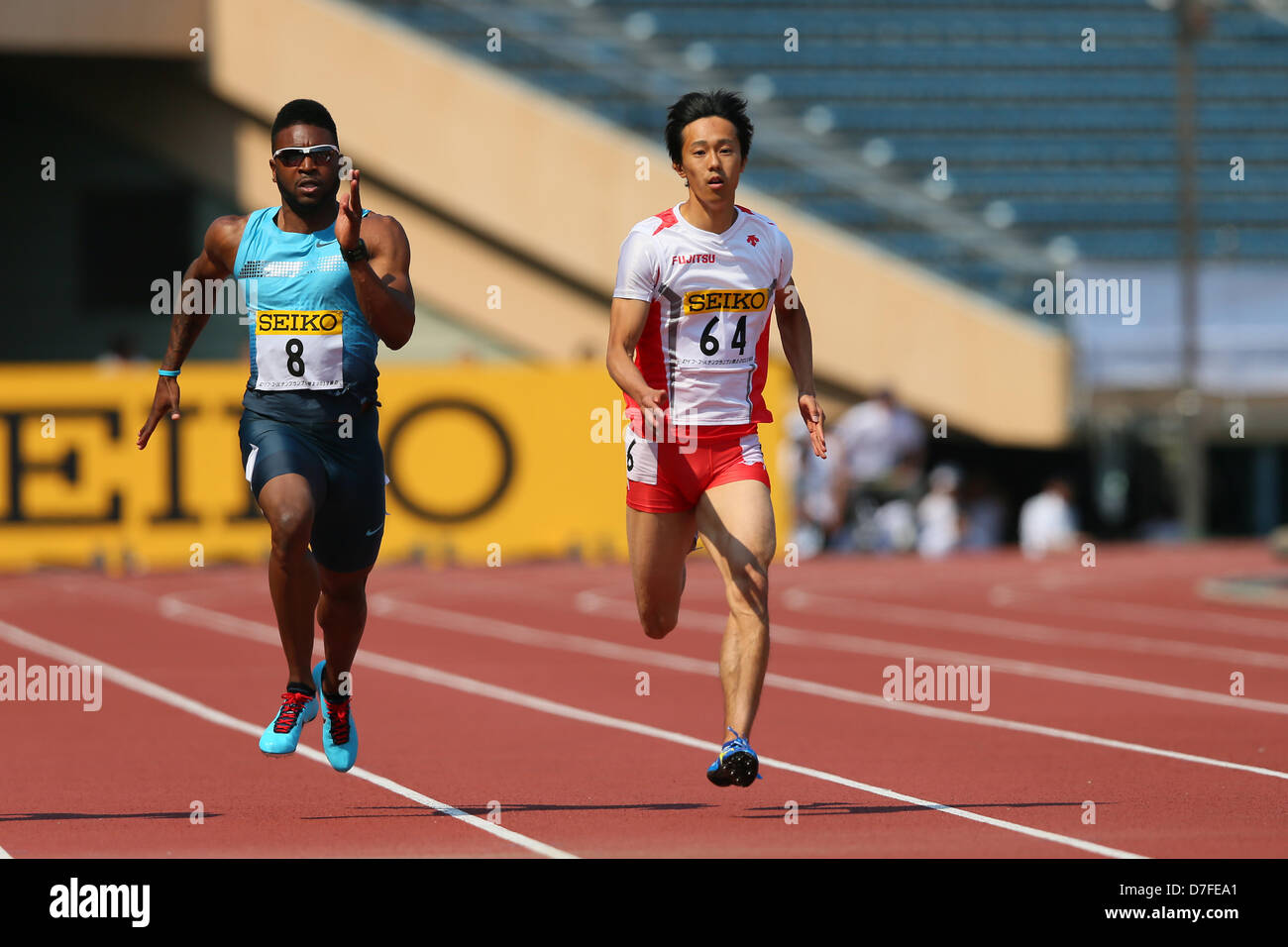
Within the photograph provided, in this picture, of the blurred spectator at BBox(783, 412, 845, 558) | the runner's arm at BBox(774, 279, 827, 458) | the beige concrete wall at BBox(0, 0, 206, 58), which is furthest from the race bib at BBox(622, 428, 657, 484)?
the beige concrete wall at BBox(0, 0, 206, 58)

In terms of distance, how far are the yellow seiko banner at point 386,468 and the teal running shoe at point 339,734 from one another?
39.4ft

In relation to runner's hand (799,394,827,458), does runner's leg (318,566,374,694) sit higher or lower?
lower

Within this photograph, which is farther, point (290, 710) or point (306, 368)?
point (290, 710)

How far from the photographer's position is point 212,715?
10641 millimetres

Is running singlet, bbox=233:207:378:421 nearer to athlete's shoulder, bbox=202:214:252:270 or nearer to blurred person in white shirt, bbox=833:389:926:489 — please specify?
athlete's shoulder, bbox=202:214:252:270

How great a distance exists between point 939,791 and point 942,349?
1959 cm

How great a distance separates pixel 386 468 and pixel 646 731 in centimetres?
1078

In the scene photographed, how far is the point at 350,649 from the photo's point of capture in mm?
7922

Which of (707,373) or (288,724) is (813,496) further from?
(288,724)

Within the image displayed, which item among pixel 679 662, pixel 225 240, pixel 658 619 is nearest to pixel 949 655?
pixel 679 662

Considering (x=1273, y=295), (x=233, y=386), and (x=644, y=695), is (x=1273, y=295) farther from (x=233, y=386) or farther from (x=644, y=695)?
(x=644, y=695)

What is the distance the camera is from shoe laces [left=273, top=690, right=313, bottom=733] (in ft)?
24.9

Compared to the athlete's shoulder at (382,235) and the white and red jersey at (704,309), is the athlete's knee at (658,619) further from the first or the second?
the athlete's shoulder at (382,235)

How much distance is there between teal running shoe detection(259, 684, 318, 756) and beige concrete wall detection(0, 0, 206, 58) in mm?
20800
